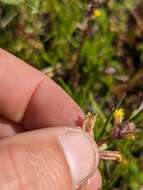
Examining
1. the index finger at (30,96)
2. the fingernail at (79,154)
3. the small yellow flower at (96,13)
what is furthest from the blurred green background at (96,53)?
the fingernail at (79,154)

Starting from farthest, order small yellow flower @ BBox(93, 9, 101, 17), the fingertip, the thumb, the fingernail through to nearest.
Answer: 1. small yellow flower @ BBox(93, 9, 101, 17)
2. the fingertip
3. the fingernail
4. the thumb

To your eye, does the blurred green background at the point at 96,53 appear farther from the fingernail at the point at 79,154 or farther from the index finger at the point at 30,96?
the fingernail at the point at 79,154

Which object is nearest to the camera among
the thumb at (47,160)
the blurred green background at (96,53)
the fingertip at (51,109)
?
the thumb at (47,160)

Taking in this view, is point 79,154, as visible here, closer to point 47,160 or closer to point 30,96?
point 47,160

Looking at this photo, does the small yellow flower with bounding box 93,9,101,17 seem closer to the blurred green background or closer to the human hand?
the blurred green background

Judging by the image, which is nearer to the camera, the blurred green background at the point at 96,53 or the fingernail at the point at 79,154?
the fingernail at the point at 79,154

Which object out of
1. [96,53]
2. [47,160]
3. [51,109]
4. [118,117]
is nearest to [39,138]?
[47,160]

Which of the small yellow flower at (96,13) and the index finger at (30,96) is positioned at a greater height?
the small yellow flower at (96,13)

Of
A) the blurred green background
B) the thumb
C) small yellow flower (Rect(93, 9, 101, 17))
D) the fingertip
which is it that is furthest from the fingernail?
small yellow flower (Rect(93, 9, 101, 17))
